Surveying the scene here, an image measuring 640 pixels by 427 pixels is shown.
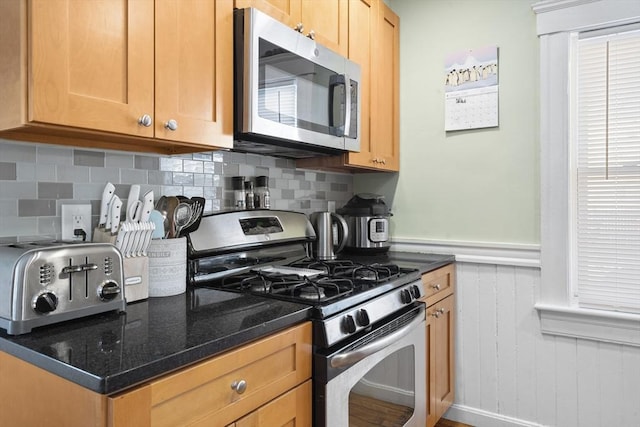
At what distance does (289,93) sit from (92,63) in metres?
0.74

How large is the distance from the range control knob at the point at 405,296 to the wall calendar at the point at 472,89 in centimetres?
111

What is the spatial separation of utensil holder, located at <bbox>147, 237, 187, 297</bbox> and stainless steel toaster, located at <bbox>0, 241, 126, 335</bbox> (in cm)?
20

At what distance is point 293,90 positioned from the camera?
5.50 ft

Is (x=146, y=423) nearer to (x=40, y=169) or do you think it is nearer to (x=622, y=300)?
(x=40, y=169)

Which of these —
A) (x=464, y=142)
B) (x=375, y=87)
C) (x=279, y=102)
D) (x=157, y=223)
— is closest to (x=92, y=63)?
(x=157, y=223)

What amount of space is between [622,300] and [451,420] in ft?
3.51

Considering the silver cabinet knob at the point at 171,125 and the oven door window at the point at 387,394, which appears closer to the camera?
the silver cabinet knob at the point at 171,125

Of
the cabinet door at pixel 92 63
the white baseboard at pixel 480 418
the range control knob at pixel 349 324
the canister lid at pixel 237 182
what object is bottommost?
the white baseboard at pixel 480 418

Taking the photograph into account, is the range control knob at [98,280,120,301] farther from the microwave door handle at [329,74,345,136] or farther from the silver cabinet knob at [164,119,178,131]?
the microwave door handle at [329,74,345,136]

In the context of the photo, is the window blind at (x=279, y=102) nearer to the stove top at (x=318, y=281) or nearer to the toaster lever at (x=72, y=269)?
the stove top at (x=318, y=281)

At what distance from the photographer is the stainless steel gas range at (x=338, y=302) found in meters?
1.28

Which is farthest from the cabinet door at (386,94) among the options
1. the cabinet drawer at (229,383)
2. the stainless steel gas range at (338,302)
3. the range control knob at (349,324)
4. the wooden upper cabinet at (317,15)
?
the cabinet drawer at (229,383)

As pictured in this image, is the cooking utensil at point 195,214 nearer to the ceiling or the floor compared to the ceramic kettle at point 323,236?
nearer to the ceiling

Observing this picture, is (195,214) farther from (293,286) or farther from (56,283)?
(56,283)
